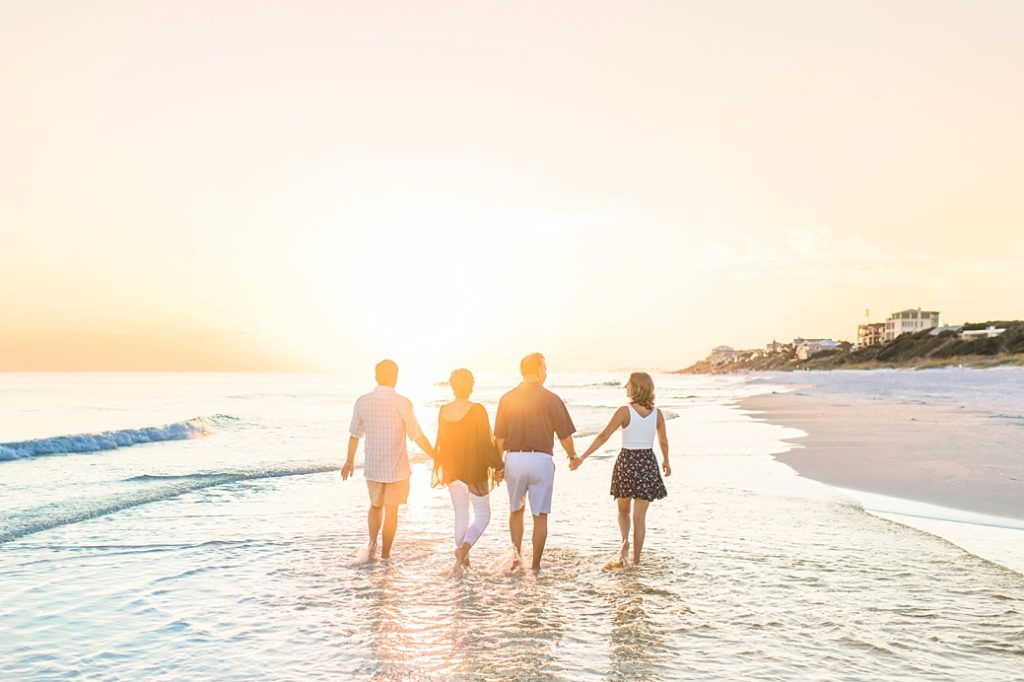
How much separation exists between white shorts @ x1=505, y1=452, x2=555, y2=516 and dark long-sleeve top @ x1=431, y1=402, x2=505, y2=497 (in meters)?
0.22

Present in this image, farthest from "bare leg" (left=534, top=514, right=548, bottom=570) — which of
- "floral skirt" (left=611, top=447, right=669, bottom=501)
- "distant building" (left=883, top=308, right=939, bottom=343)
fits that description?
"distant building" (left=883, top=308, right=939, bottom=343)

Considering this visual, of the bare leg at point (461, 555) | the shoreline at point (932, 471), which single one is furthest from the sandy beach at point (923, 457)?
the bare leg at point (461, 555)

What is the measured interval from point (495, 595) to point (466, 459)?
1.62m

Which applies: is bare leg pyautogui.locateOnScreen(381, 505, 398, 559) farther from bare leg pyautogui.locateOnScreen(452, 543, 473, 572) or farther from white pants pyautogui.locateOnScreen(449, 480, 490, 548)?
bare leg pyautogui.locateOnScreen(452, 543, 473, 572)

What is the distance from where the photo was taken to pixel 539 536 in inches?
312

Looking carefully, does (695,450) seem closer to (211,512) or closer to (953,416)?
(211,512)

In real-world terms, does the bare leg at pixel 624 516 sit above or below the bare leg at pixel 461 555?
above

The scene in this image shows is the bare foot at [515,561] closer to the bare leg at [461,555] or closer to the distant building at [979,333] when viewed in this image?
the bare leg at [461,555]

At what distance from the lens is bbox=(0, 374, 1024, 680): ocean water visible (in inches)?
208

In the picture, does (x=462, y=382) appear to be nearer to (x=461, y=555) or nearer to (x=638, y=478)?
(x=461, y=555)

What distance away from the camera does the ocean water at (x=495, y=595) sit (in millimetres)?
5273

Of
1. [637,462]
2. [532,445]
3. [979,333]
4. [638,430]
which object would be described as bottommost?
[637,462]

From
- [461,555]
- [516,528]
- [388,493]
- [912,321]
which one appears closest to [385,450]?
[388,493]

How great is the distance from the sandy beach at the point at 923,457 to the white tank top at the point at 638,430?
6299 mm
